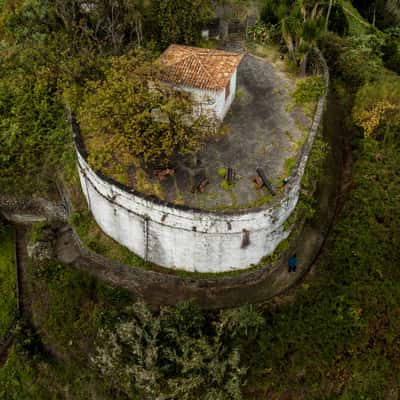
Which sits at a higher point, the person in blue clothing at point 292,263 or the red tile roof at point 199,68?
the red tile roof at point 199,68

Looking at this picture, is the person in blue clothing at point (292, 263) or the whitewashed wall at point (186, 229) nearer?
the whitewashed wall at point (186, 229)

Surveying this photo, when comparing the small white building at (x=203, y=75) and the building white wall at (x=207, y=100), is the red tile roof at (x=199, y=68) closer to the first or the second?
the small white building at (x=203, y=75)

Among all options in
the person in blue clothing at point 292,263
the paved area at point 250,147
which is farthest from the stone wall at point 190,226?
the person in blue clothing at point 292,263

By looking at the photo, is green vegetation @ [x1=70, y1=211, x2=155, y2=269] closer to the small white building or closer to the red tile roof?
the small white building

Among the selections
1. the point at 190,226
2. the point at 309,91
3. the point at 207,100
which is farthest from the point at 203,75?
the point at 190,226

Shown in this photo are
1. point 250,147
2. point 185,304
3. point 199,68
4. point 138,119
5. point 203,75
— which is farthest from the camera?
point 250,147

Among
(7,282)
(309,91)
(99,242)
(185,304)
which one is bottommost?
(7,282)

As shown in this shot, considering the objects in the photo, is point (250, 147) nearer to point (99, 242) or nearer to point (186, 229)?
point (186, 229)
